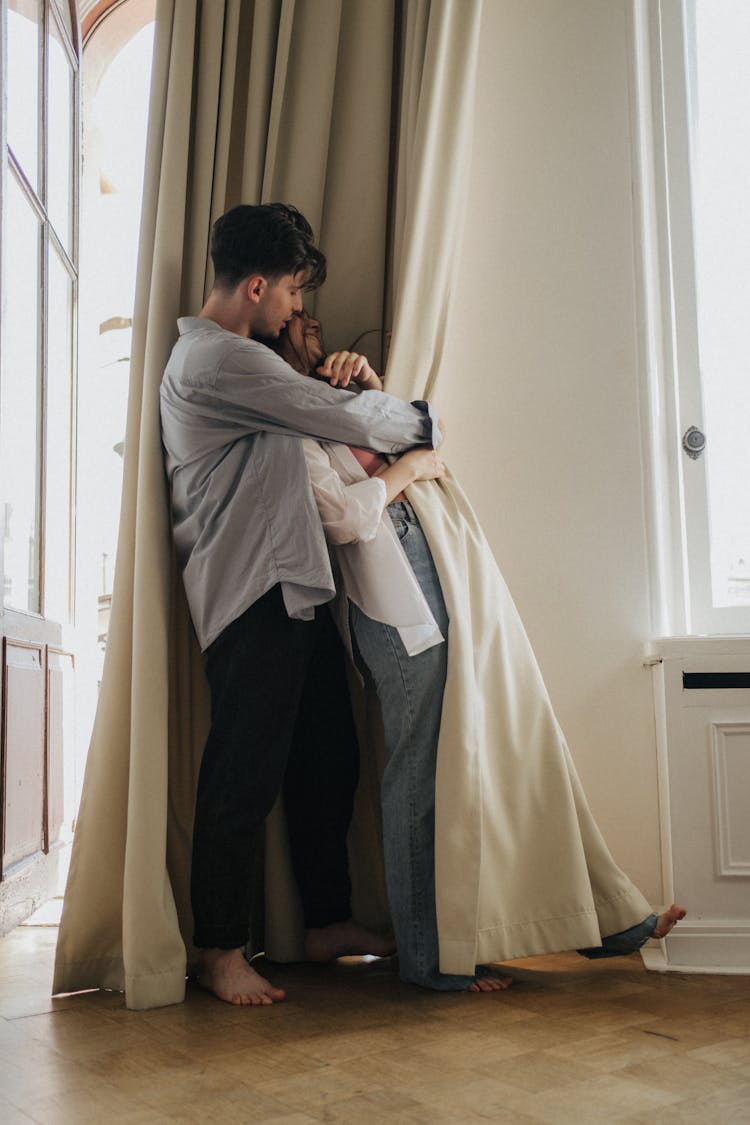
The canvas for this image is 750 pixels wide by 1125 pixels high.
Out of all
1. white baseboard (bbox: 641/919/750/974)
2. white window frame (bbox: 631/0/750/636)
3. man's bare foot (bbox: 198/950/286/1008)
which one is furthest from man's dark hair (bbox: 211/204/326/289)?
white baseboard (bbox: 641/919/750/974)

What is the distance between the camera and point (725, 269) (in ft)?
8.32

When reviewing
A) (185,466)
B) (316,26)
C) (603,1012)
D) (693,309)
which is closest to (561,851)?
(603,1012)

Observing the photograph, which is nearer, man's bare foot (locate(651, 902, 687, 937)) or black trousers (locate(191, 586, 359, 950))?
black trousers (locate(191, 586, 359, 950))

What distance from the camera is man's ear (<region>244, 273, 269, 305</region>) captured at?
6.69 feet

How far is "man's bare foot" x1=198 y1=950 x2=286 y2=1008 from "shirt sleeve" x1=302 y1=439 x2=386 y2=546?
0.77 meters

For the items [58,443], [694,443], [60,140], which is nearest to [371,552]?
[694,443]

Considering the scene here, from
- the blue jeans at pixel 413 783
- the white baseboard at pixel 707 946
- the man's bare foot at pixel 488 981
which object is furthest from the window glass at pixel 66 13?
the white baseboard at pixel 707 946

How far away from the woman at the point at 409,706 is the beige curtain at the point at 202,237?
0.36m

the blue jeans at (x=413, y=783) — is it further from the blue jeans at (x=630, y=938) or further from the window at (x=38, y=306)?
the window at (x=38, y=306)

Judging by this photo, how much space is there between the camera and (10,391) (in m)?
2.47

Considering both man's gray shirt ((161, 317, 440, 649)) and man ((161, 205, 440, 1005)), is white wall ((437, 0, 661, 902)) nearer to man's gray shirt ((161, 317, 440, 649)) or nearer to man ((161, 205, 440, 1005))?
man ((161, 205, 440, 1005))

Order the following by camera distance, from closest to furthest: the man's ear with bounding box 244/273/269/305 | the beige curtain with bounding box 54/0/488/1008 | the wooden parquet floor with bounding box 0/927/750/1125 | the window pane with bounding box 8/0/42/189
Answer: the wooden parquet floor with bounding box 0/927/750/1125
the beige curtain with bounding box 54/0/488/1008
the man's ear with bounding box 244/273/269/305
the window pane with bounding box 8/0/42/189

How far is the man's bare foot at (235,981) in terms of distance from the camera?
180cm

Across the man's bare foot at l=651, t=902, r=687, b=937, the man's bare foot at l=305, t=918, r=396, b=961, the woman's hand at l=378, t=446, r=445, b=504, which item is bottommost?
the man's bare foot at l=305, t=918, r=396, b=961
